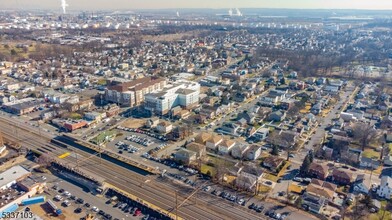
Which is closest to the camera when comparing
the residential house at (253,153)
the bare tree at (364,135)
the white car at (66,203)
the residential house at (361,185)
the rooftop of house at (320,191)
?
the white car at (66,203)

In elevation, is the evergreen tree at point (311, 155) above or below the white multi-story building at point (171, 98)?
below

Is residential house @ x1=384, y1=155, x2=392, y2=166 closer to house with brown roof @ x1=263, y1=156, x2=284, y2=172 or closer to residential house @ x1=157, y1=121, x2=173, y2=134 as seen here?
house with brown roof @ x1=263, y1=156, x2=284, y2=172

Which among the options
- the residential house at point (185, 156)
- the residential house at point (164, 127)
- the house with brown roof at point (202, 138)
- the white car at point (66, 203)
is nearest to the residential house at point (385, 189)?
the residential house at point (185, 156)

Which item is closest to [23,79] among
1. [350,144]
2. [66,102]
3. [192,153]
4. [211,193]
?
[66,102]

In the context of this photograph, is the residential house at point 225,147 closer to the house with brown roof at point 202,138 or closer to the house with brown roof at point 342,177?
the house with brown roof at point 202,138

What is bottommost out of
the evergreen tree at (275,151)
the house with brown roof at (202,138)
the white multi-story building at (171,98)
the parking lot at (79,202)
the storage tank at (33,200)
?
the parking lot at (79,202)

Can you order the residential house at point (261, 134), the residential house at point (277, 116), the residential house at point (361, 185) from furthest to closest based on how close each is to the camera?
the residential house at point (277, 116), the residential house at point (261, 134), the residential house at point (361, 185)
